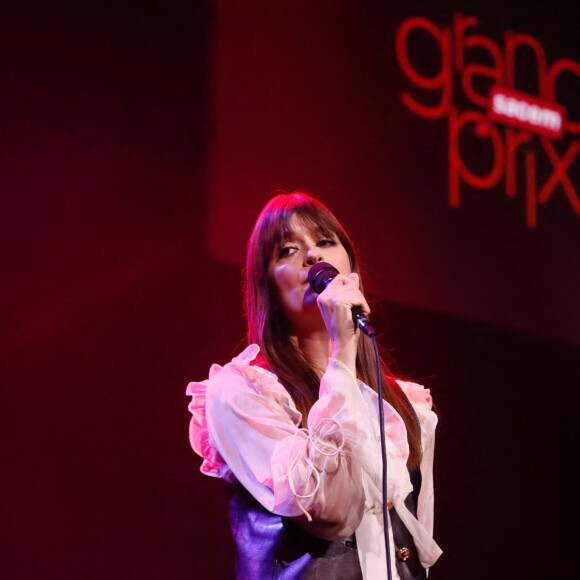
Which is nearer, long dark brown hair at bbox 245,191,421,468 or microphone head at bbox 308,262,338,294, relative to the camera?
microphone head at bbox 308,262,338,294

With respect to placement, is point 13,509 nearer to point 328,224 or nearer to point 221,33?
point 328,224

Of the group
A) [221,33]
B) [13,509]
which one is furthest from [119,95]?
[13,509]

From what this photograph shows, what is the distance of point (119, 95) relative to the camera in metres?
2.14

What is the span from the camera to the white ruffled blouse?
1.16 m

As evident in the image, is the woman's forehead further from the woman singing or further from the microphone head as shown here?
the microphone head

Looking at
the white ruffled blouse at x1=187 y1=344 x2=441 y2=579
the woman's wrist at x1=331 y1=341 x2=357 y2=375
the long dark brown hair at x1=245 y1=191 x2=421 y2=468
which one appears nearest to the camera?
the white ruffled blouse at x1=187 y1=344 x2=441 y2=579

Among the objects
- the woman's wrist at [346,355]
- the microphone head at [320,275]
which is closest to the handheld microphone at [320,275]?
the microphone head at [320,275]

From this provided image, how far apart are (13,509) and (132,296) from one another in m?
0.66

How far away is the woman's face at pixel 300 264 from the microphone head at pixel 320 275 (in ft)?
0.18

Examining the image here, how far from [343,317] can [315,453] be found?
0.25 metres

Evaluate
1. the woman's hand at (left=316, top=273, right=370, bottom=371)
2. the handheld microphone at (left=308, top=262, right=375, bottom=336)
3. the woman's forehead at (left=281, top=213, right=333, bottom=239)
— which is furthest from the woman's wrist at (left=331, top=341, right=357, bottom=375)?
the woman's forehead at (left=281, top=213, right=333, bottom=239)

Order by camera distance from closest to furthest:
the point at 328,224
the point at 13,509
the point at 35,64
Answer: the point at 328,224 → the point at 13,509 → the point at 35,64

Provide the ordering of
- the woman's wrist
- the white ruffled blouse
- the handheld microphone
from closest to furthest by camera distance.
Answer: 1. the white ruffled blouse
2. the woman's wrist
3. the handheld microphone

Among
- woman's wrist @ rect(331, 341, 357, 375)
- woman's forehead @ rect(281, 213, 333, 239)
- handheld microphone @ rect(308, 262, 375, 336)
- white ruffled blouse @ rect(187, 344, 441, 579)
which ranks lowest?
white ruffled blouse @ rect(187, 344, 441, 579)
